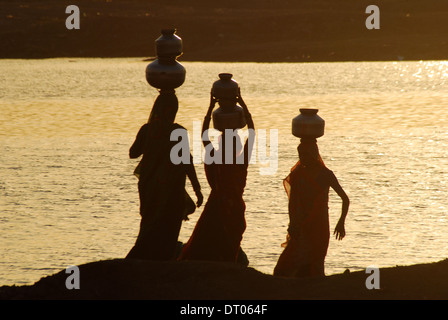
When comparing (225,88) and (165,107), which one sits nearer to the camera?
(225,88)

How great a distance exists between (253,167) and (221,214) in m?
7.25

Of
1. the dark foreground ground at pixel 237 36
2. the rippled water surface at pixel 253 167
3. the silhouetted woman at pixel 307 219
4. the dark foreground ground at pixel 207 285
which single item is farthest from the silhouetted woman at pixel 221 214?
the dark foreground ground at pixel 237 36

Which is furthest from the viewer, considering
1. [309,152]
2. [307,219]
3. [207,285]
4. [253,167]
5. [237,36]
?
[237,36]

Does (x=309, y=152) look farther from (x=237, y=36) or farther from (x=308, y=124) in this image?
(x=237, y=36)

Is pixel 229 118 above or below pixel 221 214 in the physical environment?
above

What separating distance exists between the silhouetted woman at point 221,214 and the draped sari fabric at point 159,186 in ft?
0.60

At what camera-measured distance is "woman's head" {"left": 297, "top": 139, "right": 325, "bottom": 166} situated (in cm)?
625

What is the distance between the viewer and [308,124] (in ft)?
20.2

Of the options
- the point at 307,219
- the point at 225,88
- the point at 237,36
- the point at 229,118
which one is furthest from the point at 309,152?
the point at 237,36

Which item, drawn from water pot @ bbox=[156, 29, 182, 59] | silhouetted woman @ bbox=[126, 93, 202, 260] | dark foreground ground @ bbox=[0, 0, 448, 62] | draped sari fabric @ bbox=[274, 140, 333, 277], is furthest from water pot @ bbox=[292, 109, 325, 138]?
dark foreground ground @ bbox=[0, 0, 448, 62]

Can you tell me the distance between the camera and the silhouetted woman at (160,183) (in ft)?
21.1

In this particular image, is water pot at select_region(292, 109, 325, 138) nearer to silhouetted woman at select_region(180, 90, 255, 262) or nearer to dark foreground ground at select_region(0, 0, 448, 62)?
silhouetted woman at select_region(180, 90, 255, 262)

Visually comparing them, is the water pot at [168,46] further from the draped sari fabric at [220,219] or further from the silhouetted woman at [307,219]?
the silhouetted woman at [307,219]

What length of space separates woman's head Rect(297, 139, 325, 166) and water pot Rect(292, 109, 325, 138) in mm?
69
